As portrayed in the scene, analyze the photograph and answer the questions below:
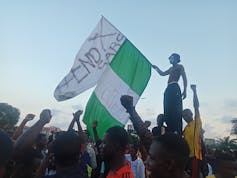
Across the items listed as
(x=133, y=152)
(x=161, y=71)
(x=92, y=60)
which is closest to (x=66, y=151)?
(x=92, y=60)

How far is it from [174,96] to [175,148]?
12.4ft

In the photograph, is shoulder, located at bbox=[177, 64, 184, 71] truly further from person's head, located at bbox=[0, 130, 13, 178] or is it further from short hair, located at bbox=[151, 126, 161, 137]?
person's head, located at bbox=[0, 130, 13, 178]

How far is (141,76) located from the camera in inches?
281

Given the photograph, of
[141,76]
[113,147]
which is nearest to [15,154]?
[113,147]

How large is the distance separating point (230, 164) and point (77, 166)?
222 centimetres

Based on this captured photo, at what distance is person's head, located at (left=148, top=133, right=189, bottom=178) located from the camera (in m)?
2.94

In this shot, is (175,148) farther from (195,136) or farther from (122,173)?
(195,136)

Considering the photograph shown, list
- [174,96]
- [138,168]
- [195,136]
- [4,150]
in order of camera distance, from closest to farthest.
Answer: [4,150] → [195,136] → [174,96] → [138,168]

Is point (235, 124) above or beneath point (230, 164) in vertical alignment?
above

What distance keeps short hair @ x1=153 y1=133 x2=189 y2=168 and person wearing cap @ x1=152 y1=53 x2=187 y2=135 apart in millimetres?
3329

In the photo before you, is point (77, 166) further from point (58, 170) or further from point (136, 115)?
point (136, 115)

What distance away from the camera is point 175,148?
3.00m

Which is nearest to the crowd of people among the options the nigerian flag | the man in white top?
the nigerian flag

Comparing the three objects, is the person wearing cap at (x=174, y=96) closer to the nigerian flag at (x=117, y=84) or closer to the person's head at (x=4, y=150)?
the nigerian flag at (x=117, y=84)
